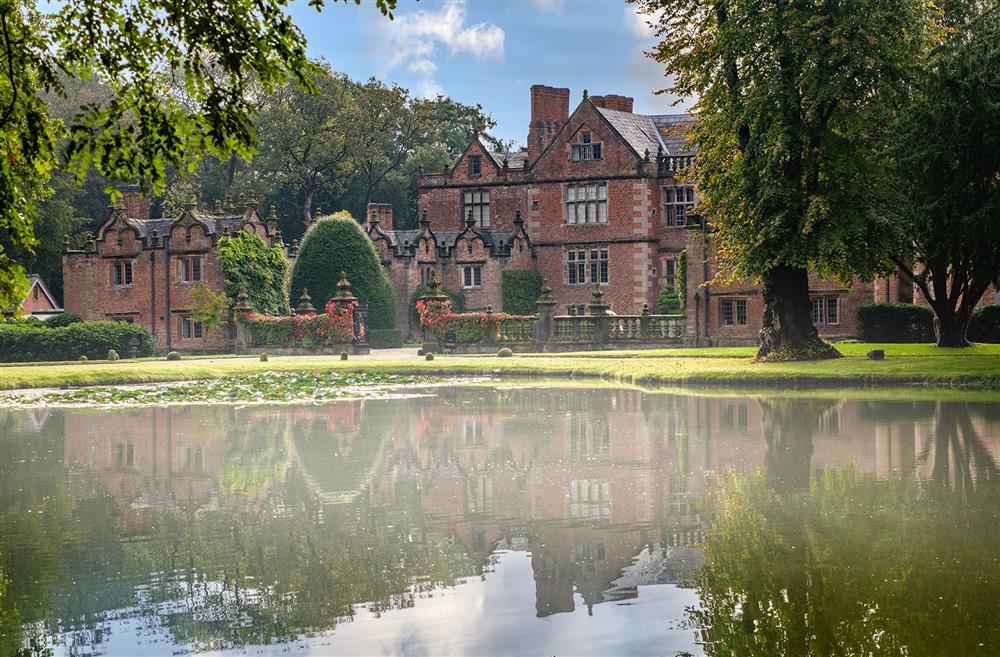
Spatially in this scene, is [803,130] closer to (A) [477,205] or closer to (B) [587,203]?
(B) [587,203]

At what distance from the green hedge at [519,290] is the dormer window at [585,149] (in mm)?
6356

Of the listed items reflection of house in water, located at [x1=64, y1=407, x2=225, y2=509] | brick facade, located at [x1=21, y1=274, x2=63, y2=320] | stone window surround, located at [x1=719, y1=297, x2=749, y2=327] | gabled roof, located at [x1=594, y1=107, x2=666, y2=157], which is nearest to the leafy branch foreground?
reflection of house in water, located at [x1=64, y1=407, x2=225, y2=509]

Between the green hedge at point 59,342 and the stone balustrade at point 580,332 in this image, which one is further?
the stone balustrade at point 580,332

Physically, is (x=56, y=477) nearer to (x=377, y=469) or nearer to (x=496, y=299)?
(x=377, y=469)

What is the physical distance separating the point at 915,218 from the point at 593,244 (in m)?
30.4

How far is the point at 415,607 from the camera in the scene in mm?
9070

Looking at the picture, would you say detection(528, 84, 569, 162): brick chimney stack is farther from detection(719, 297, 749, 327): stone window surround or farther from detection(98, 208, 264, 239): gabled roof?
detection(719, 297, 749, 327): stone window surround

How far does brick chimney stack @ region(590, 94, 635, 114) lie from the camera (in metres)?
67.1

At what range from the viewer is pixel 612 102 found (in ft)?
221

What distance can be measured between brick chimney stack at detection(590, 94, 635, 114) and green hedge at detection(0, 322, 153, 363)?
2983 cm

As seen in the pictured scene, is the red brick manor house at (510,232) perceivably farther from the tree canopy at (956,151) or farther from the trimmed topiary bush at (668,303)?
the tree canopy at (956,151)

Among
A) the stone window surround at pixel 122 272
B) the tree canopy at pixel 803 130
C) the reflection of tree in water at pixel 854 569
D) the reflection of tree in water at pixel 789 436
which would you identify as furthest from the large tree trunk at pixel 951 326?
the stone window surround at pixel 122 272

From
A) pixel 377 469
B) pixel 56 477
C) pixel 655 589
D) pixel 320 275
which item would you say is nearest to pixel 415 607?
pixel 655 589

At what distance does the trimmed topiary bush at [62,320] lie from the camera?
53.0 m
